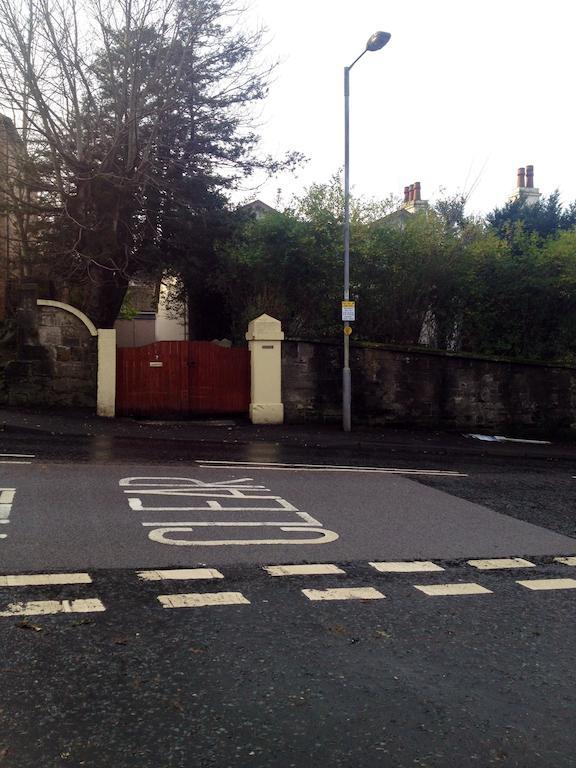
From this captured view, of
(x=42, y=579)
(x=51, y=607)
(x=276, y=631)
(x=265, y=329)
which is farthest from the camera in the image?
(x=265, y=329)

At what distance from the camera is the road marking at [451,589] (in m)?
5.09

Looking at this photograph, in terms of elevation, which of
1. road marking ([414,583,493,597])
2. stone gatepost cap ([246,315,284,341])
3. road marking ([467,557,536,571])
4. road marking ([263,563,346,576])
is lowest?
road marking ([467,557,536,571])

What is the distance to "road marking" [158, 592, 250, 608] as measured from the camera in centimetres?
454

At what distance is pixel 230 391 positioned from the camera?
1662cm

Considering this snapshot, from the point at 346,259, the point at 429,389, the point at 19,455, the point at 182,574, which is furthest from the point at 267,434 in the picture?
the point at 182,574

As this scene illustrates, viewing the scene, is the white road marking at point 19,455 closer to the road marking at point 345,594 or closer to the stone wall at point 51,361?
the stone wall at point 51,361

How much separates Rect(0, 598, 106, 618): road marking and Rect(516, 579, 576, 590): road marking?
3.14 meters

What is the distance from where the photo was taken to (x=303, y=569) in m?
5.50

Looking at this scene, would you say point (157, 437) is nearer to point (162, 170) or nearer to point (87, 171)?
point (87, 171)

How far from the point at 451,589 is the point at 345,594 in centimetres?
84

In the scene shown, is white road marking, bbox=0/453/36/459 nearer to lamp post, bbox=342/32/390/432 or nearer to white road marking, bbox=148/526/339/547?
white road marking, bbox=148/526/339/547

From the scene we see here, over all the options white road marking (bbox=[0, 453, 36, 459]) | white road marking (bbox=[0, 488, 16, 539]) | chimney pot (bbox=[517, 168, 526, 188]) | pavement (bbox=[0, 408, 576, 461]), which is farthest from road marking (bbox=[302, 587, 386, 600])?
chimney pot (bbox=[517, 168, 526, 188])

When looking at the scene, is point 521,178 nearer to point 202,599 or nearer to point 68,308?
point 68,308

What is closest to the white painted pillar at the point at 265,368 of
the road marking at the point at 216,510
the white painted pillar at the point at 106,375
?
the white painted pillar at the point at 106,375
